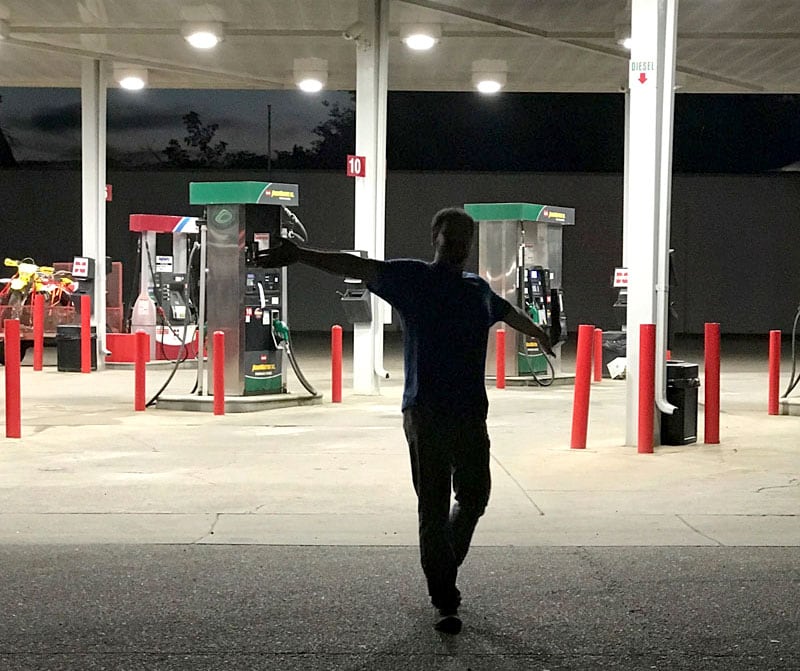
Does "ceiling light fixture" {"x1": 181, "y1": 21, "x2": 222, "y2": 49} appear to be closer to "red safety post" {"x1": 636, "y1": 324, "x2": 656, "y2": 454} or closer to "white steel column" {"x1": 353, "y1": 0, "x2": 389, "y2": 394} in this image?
"white steel column" {"x1": 353, "y1": 0, "x2": 389, "y2": 394}

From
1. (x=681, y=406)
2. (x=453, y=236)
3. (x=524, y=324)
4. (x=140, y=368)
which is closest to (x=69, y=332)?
(x=140, y=368)

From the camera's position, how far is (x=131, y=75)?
2159cm

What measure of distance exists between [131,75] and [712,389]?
1355 cm

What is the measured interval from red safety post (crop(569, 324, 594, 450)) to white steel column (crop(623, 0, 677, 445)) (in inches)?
17.6

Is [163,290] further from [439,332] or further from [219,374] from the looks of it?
[439,332]

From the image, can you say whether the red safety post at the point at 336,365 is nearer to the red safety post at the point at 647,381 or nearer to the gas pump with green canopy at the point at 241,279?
the gas pump with green canopy at the point at 241,279

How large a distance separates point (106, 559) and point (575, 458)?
5.15m

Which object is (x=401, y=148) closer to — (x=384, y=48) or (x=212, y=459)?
(x=384, y=48)

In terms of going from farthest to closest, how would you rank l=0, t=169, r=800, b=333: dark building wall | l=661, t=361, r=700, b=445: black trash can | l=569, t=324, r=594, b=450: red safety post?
l=0, t=169, r=800, b=333: dark building wall, l=661, t=361, r=700, b=445: black trash can, l=569, t=324, r=594, b=450: red safety post

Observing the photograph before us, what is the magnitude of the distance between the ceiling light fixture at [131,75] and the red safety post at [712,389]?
1292cm

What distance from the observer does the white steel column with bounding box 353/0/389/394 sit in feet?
54.4

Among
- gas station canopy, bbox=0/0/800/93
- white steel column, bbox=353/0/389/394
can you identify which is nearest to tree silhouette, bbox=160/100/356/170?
gas station canopy, bbox=0/0/800/93

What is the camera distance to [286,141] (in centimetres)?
5009

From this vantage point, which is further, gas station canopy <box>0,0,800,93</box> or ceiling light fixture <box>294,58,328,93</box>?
ceiling light fixture <box>294,58,328,93</box>
